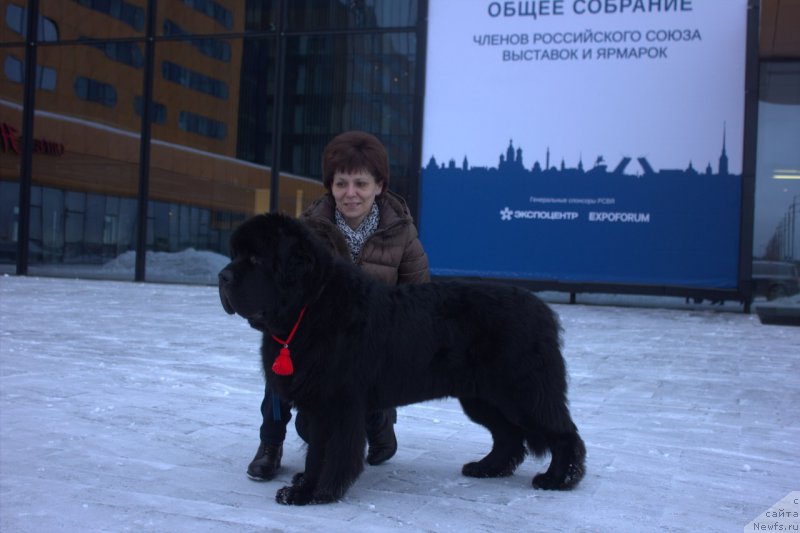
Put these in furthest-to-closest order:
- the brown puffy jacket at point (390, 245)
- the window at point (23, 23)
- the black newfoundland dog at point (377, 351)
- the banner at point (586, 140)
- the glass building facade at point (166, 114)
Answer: the window at point (23, 23)
the glass building facade at point (166, 114)
the banner at point (586, 140)
the brown puffy jacket at point (390, 245)
the black newfoundland dog at point (377, 351)

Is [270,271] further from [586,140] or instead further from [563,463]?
[586,140]

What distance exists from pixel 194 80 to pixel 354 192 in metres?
13.5

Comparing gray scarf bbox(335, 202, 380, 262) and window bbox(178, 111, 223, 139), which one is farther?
window bbox(178, 111, 223, 139)

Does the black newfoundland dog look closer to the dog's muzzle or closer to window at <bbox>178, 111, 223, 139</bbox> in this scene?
the dog's muzzle

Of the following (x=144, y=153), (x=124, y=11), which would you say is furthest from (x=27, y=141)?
(x=124, y=11)

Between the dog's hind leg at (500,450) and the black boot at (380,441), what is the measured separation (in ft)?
1.41

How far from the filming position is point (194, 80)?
53.5ft

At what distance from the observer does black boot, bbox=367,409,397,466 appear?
13.1ft

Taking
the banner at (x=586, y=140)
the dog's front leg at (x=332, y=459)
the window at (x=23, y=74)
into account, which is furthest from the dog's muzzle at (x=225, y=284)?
the window at (x=23, y=74)

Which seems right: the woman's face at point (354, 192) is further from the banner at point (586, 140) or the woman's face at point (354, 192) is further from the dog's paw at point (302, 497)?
the banner at point (586, 140)

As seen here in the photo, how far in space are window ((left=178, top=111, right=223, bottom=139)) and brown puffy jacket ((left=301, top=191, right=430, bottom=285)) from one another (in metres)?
12.7

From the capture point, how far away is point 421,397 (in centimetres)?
353

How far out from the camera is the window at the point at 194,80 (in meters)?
16.2

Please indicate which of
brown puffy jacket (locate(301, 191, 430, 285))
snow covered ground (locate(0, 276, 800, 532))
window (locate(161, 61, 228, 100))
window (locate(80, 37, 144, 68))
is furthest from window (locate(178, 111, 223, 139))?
brown puffy jacket (locate(301, 191, 430, 285))
